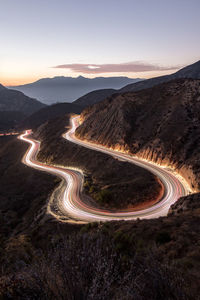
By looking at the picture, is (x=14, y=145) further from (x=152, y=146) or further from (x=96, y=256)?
(x=96, y=256)

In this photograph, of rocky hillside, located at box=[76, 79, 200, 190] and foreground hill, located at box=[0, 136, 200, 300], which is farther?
rocky hillside, located at box=[76, 79, 200, 190]

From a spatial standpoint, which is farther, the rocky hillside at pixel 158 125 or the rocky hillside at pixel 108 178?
the rocky hillside at pixel 158 125

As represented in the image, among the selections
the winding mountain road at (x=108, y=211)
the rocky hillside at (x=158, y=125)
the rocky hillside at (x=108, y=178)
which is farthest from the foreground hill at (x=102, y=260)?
the rocky hillside at (x=158, y=125)

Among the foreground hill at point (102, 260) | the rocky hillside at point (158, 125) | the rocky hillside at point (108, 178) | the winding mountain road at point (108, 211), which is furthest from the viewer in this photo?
the rocky hillside at point (158, 125)

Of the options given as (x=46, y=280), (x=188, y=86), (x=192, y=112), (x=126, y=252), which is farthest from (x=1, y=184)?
(x=188, y=86)

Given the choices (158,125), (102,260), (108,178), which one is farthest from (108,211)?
(158,125)

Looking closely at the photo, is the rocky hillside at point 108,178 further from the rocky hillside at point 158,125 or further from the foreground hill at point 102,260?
the foreground hill at point 102,260

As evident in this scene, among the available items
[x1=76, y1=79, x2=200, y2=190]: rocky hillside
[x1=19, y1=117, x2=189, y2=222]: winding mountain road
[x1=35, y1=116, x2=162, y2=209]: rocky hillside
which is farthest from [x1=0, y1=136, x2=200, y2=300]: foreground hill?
[x1=76, y1=79, x2=200, y2=190]: rocky hillside

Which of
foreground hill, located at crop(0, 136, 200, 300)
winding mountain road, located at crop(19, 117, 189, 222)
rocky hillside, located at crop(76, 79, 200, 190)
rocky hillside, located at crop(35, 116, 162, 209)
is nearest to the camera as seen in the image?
foreground hill, located at crop(0, 136, 200, 300)

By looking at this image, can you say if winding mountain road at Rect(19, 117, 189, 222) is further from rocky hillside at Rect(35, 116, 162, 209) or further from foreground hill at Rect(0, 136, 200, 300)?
foreground hill at Rect(0, 136, 200, 300)

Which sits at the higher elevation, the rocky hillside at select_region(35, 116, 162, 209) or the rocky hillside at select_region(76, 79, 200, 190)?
the rocky hillside at select_region(76, 79, 200, 190)
